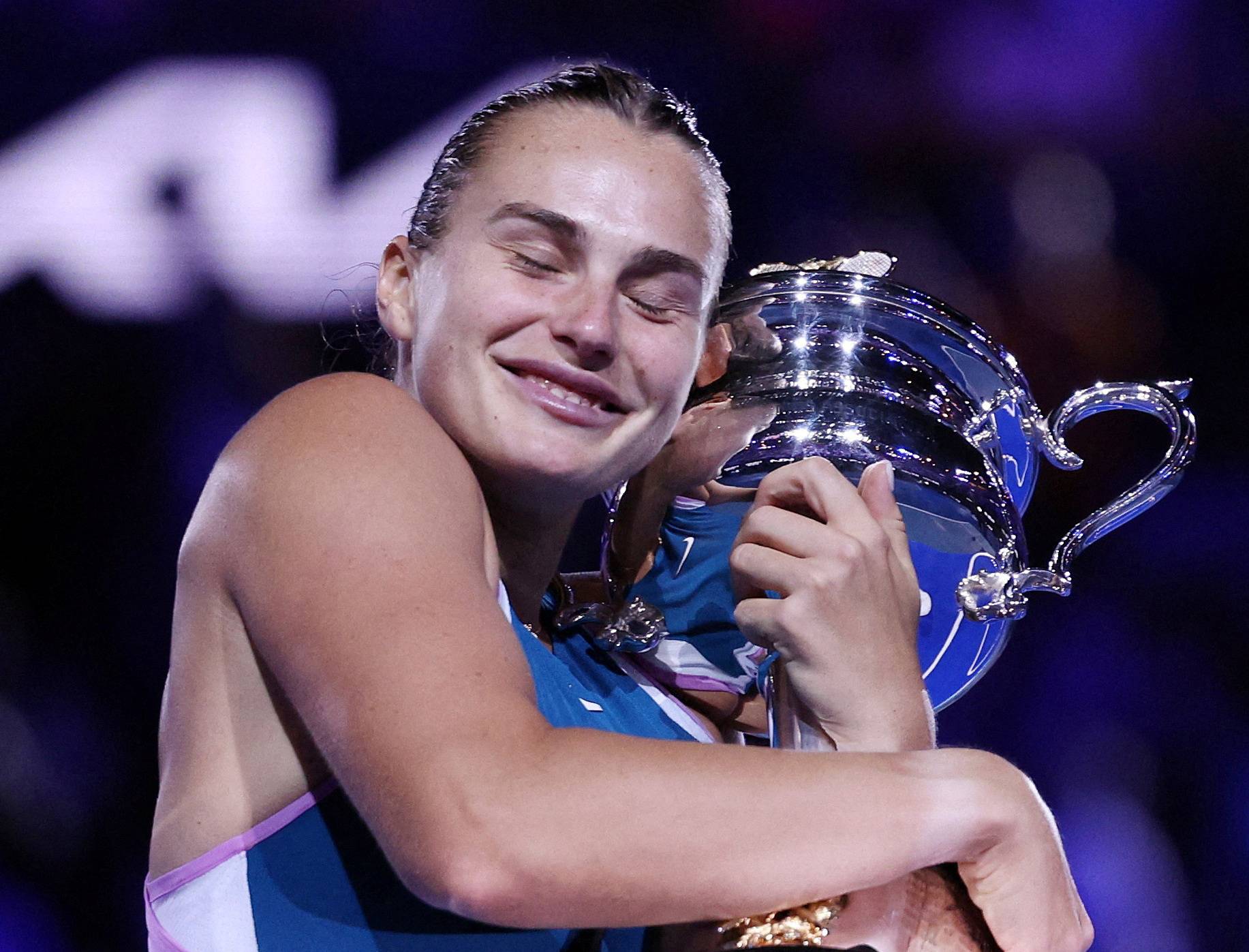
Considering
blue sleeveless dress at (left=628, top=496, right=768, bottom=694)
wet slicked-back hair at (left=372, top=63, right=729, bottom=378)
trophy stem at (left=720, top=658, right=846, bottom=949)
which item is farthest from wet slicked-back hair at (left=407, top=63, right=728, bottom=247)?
trophy stem at (left=720, top=658, right=846, bottom=949)

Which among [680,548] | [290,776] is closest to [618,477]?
[680,548]

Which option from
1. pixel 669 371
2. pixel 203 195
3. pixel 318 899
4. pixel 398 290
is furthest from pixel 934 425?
pixel 203 195

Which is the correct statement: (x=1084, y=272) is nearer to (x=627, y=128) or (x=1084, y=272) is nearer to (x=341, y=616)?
(x=627, y=128)

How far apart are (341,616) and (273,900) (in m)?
0.25

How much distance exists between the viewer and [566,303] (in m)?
0.90

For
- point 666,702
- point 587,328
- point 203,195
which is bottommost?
point 666,702

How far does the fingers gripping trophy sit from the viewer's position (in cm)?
89

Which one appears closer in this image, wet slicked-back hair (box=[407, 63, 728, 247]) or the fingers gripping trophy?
the fingers gripping trophy

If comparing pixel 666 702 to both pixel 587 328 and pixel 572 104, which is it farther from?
pixel 572 104

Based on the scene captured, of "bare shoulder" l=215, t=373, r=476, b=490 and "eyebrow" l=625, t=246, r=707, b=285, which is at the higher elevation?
"eyebrow" l=625, t=246, r=707, b=285

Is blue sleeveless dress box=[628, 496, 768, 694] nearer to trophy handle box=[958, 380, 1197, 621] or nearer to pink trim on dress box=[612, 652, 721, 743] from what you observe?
pink trim on dress box=[612, 652, 721, 743]

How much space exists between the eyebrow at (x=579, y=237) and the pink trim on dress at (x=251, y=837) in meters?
0.40

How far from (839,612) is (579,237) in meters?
0.32

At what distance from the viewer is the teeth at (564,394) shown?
909 mm
